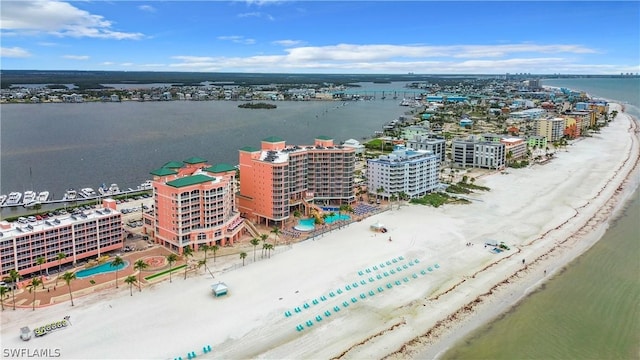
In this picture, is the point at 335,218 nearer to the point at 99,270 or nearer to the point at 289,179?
the point at 289,179

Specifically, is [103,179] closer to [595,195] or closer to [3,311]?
[3,311]

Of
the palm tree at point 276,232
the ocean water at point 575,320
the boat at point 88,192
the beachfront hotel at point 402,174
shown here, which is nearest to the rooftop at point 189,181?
the palm tree at point 276,232

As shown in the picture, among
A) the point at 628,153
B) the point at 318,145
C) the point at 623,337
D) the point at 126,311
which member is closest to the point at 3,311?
the point at 126,311

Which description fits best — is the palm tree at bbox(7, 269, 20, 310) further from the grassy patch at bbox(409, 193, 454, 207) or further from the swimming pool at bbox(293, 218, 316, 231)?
the grassy patch at bbox(409, 193, 454, 207)

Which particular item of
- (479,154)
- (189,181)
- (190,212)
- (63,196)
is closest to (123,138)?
(63,196)

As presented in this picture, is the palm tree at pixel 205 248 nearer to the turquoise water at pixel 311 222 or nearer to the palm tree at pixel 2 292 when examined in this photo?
the turquoise water at pixel 311 222

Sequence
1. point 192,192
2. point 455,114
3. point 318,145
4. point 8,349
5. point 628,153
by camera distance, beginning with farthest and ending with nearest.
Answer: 1. point 455,114
2. point 628,153
3. point 318,145
4. point 192,192
5. point 8,349
